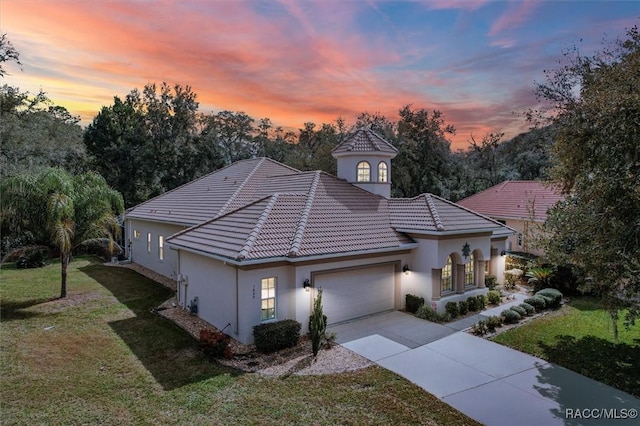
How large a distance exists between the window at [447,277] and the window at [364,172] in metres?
6.03

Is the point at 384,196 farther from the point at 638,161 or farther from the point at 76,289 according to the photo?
the point at 76,289

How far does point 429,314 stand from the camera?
569 inches

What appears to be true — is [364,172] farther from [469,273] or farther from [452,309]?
[452,309]

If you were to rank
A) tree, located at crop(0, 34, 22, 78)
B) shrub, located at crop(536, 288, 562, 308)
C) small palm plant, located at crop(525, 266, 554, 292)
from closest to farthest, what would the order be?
shrub, located at crop(536, 288, 562, 308), small palm plant, located at crop(525, 266, 554, 292), tree, located at crop(0, 34, 22, 78)

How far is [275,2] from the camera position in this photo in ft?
44.9

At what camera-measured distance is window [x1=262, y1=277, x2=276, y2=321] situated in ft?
40.1

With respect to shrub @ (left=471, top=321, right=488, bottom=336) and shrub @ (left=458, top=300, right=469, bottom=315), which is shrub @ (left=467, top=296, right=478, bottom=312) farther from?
shrub @ (left=471, top=321, right=488, bottom=336)

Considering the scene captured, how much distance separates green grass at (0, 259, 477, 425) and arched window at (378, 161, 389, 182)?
1167 cm

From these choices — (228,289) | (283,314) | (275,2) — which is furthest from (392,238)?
(275,2)

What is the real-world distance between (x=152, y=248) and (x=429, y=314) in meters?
17.4

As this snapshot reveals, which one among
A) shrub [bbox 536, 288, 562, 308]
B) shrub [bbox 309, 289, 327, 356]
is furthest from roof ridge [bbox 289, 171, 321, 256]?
shrub [bbox 536, 288, 562, 308]

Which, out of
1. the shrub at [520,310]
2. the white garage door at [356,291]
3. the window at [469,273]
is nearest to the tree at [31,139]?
the white garage door at [356,291]

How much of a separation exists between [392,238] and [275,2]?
1009cm

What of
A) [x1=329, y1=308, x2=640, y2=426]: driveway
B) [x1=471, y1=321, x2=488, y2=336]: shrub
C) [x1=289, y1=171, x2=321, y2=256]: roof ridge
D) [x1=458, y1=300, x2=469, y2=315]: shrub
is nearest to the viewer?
[x1=329, y1=308, x2=640, y2=426]: driveway
